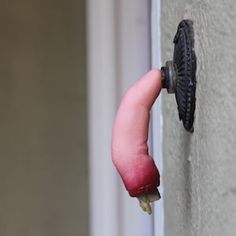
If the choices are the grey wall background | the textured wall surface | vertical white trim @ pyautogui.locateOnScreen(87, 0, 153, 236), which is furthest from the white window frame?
the textured wall surface

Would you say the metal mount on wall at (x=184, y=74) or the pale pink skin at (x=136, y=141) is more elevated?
the metal mount on wall at (x=184, y=74)

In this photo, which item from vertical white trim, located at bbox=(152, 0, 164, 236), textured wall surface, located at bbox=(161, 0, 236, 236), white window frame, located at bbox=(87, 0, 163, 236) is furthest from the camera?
white window frame, located at bbox=(87, 0, 163, 236)

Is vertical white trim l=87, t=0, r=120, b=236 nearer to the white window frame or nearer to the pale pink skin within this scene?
the white window frame

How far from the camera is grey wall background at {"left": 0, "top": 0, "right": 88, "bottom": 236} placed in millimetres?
1018

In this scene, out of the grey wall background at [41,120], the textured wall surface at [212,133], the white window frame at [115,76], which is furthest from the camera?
the grey wall background at [41,120]

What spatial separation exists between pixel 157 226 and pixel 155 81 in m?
0.46

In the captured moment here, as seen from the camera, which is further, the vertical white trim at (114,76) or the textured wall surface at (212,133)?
the vertical white trim at (114,76)

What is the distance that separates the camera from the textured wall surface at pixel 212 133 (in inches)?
11.5

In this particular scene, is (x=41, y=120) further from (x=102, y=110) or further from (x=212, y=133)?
(x=212, y=133)

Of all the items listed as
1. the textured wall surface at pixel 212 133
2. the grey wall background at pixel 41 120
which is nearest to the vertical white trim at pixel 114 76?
the grey wall background at pixel 41 120

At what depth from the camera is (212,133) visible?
321 millimetres

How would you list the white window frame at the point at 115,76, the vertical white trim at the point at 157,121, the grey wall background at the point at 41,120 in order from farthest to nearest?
the grey wall background at the point at 41,120 < the white window frame at the point at 115,76 < the vertical white trim at the point at 157,121

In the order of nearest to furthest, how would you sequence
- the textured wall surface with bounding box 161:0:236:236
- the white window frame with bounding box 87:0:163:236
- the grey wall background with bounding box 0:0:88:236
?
1. the textured wall surface with bounding box 161:0:236:236
2. the white window frame with bounding box 87:0:163:236
3. the grey wall background with bounding box 0:0:88:236

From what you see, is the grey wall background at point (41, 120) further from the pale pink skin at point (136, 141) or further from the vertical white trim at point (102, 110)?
the pale pink skin at point (136, 141)
